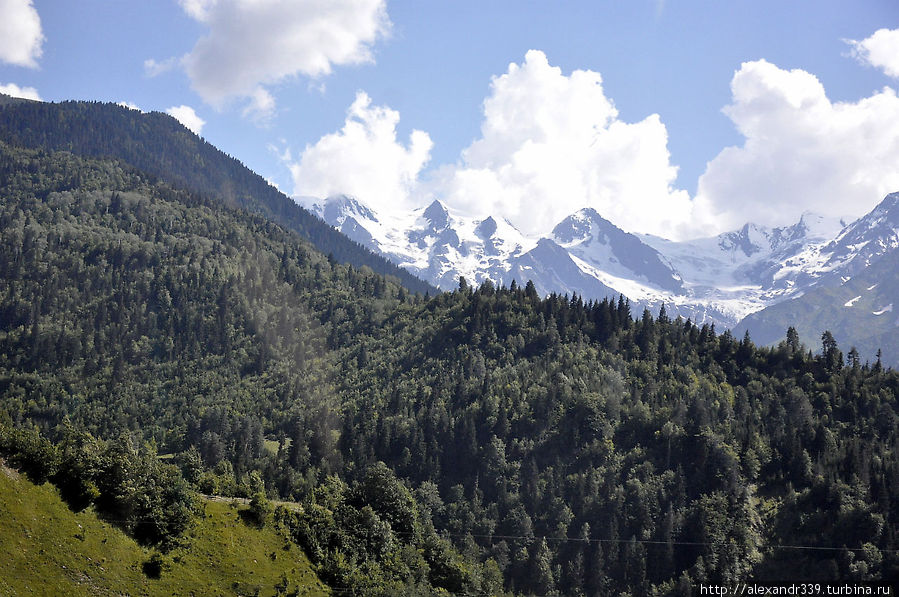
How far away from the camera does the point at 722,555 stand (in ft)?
509

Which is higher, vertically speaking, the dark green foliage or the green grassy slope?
the dark green foliage

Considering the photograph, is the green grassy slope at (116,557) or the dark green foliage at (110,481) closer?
the green grassy slope at (116,557)

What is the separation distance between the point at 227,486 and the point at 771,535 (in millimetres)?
115526

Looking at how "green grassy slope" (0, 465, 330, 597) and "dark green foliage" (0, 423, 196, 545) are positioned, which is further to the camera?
"dark green foliage" (0, 423, 196, 545)

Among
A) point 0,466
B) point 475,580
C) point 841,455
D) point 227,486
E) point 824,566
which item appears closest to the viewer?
point 0,466

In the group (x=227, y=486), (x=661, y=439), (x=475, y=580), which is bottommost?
(x=475, y=580)

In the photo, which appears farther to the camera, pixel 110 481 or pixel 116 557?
pixel 110 481

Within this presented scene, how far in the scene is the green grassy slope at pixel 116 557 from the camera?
7412 cm

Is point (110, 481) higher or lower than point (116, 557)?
higher

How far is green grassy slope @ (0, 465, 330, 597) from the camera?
7412cm

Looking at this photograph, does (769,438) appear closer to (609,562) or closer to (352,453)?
(609,562)

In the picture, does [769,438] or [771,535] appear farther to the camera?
[769,438]

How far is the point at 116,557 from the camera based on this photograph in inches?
3255

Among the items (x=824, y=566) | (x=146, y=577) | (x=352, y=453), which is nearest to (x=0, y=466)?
(x=146, y=577)
